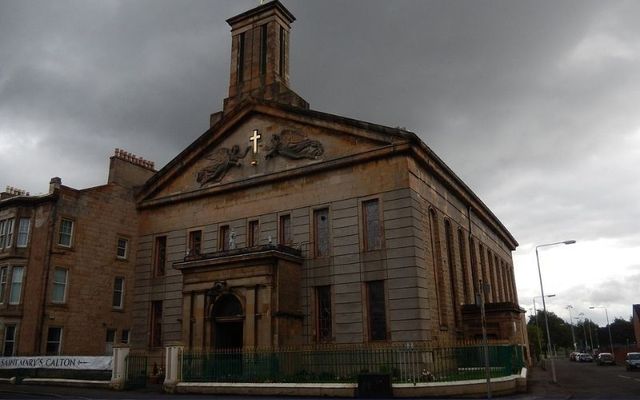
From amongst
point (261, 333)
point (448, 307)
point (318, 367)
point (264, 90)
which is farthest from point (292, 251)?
point (264, 90)

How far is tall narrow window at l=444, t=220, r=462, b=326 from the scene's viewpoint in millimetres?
30250

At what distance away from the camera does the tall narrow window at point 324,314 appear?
1054 inches

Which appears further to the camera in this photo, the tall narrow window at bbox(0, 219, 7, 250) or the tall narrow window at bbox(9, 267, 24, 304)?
the tall narrow window at bbox(0, 219, 7, 250)

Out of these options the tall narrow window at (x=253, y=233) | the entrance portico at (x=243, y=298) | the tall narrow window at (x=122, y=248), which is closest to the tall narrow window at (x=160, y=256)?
the tall narrow window at (x=122, y=248)

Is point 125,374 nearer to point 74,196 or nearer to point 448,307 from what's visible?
point 74,196

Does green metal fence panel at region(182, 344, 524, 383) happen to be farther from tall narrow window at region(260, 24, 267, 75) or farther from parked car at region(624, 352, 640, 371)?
parked car at region(624, 352, 640, 371)

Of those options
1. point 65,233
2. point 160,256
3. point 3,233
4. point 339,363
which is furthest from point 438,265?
point 3,233

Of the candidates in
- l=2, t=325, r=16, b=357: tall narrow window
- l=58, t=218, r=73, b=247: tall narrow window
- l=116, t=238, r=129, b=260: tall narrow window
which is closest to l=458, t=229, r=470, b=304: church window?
l=116, t=238, r=129, b=260: tall narrow window

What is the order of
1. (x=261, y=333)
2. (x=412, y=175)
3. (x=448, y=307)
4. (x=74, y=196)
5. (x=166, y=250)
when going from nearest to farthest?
(x=261, y=333)
(x=412, y=175)
(x=448, y=307)
(x=74, y=196)
(x=166, y=250)

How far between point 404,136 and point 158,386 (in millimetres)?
17029

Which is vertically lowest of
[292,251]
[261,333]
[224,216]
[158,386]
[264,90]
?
[158,386]

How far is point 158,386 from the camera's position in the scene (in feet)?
83.0

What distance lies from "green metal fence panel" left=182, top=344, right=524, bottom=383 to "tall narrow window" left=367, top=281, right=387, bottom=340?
5.28 ft

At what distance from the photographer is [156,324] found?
107ft
